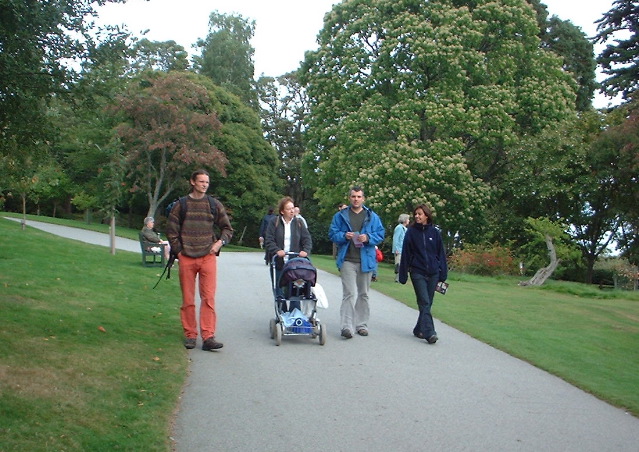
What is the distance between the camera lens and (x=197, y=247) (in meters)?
8.70

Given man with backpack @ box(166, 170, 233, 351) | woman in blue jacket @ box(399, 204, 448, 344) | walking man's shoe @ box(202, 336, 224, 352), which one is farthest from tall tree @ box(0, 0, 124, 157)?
woman in blue jacket @ box(399, 204, 448, 344)

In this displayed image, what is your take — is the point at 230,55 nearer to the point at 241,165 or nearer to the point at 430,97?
the point at 241,165

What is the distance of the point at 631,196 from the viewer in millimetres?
28719

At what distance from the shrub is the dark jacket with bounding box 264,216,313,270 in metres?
20.3

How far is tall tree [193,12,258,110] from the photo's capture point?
6297 cm

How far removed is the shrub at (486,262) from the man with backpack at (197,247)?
22.0m

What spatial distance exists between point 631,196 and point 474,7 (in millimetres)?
11736

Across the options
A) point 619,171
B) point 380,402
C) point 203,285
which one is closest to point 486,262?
point 619,171

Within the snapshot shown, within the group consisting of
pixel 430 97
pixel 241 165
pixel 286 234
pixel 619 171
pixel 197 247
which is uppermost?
pixel 430 97

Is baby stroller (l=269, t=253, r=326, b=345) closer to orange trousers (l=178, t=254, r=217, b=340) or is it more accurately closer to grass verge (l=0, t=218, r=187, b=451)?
orange trousers (l=178, t=254, r=217, b=340)

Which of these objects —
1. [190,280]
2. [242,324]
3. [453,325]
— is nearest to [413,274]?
[453,325]

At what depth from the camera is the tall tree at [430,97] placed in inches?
1227

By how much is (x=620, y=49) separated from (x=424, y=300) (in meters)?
32.0

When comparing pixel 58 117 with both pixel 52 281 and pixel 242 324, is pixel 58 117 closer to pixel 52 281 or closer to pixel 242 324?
pixel 242 324
